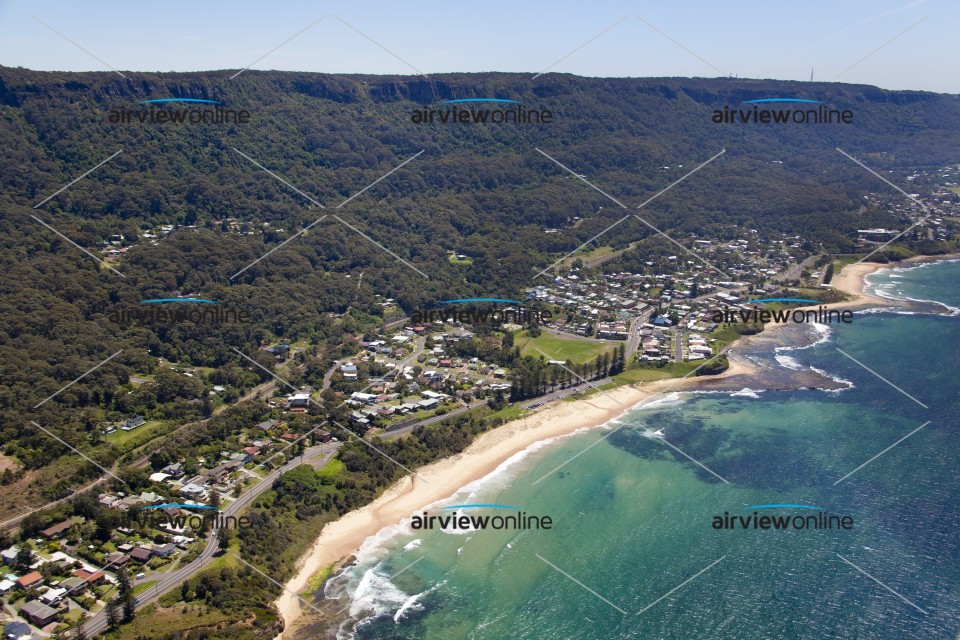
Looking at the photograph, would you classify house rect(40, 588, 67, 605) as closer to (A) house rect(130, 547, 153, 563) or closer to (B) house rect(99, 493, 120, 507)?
(A) house rect(130, 547, 153, 563)

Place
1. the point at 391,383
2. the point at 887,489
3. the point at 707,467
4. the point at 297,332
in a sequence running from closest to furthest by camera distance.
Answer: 1. the point at 887,489
2. the point at 707,467
3. the point at 391,383
4. the point at 297,332

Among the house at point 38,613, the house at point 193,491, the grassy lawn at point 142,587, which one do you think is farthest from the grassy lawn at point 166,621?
the house at point 193,491

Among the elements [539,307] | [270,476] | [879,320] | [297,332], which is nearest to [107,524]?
[270,476]

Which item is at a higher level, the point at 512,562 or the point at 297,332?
the point at 297,332

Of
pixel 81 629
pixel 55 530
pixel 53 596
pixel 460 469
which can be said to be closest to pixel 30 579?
pixel 53 596

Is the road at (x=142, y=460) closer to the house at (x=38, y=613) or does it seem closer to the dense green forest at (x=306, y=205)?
the dense green forest at (x=306, y=205)

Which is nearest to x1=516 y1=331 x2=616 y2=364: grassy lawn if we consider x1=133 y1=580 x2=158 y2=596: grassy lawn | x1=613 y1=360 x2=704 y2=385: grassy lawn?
x1=613 y1=360 x2=704 y2=385: grassy lawn

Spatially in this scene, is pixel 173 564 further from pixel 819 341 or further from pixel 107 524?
pixel 819 341

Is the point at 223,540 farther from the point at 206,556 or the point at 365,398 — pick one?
the point at 365,398
